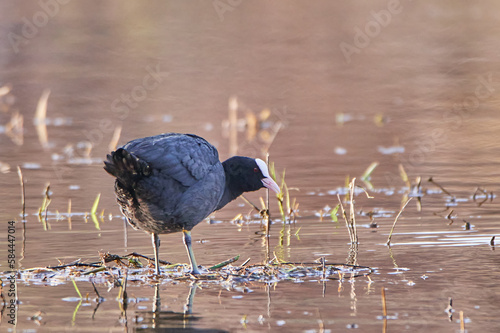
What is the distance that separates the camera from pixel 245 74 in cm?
2050

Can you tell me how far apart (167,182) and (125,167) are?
1.64 ft

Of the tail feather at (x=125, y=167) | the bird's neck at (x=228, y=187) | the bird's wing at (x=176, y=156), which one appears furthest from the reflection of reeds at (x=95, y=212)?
the tail feather at (x=125, y=167)

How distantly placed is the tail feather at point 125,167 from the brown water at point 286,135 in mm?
825

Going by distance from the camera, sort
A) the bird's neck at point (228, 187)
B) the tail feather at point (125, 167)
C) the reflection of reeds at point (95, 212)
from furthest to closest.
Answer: the reflection of reeds at point (95, 212) < the bird's neck at point (228, 187) < the tail feather at point (125, 167)

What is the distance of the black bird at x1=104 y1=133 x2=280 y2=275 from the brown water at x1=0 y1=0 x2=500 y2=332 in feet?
1.81

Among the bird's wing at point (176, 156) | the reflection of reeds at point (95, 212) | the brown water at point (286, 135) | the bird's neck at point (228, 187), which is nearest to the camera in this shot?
the brown water at point (286, 135)

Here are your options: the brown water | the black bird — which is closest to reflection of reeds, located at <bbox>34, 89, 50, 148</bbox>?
the brown water

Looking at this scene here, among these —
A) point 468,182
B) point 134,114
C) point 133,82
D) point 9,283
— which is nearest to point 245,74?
point 133,82

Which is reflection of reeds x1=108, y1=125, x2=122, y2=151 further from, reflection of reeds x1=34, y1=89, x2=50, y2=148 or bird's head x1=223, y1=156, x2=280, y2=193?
bird's head x1=223, y1=156, x2=280, y2=193

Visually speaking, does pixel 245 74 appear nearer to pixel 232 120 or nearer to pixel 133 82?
pixel 133 82

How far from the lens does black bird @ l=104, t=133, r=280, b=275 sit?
620 centimetres

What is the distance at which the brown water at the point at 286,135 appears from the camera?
579cm

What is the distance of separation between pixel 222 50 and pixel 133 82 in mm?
5038

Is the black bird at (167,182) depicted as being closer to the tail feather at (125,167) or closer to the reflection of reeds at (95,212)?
the tail feather at (125,167)
